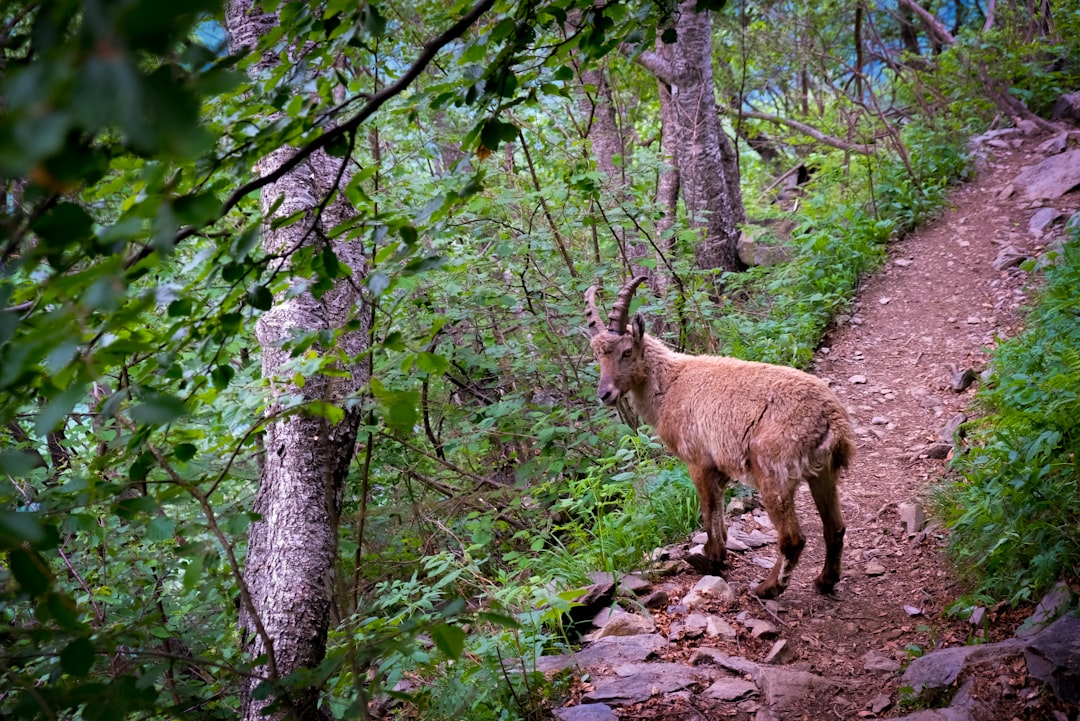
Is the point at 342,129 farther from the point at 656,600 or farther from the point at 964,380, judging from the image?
the point at 964,380

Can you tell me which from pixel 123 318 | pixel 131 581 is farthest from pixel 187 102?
pixel 131 581

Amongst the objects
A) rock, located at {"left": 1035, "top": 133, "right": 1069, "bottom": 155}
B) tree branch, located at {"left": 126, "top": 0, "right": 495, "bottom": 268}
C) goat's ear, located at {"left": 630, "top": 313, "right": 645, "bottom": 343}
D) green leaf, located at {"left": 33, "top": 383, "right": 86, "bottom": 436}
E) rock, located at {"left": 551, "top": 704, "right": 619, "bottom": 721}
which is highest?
tree branch, located at {"left": 126, "top": 0, "right": 495, "bottom": 268}

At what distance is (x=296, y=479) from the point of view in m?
4.64

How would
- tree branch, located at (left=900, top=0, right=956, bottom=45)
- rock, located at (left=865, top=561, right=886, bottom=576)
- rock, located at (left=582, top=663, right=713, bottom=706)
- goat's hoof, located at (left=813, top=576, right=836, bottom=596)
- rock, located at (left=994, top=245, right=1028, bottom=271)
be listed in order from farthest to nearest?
tree branch, located at (left=900, top=0, right=956, bottom=45), rock, located at (left=994, top=245, right=1028, bottom=271), rock, located at (left=865, top=561, right=886, bottom=576), goat's hoof, located at (left=813, top=576, right=836, bottom=596), rock, located at (left=582, top=663, right=713, bottom=706)

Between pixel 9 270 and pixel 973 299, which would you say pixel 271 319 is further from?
pixel 973 299

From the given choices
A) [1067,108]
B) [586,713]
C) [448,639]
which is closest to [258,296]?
[448,639]

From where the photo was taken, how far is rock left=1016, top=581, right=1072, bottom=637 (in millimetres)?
4292

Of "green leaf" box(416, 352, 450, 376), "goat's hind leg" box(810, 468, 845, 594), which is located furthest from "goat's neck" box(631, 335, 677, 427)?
"green leaf" box(416, 352, 450, 376)

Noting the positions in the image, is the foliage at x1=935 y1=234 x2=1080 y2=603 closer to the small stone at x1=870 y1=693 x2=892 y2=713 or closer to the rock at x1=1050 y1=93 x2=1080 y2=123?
the small stone at x1=870 y1=693 x2=892 y2=713

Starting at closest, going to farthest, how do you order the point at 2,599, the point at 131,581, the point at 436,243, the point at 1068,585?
1. the point at 2,599
2. the point at 1068,585
3. the point at 131,581
4. the point at 436,243

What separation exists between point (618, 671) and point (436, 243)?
18.9ft

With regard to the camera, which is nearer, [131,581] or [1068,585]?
[1068,585]

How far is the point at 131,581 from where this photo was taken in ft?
22.0

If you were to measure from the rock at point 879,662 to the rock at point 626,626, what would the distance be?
1.46 metres
